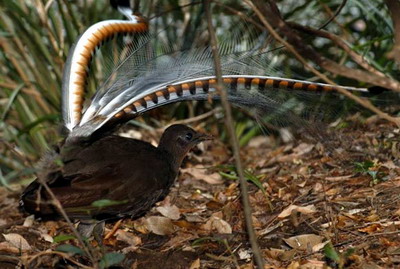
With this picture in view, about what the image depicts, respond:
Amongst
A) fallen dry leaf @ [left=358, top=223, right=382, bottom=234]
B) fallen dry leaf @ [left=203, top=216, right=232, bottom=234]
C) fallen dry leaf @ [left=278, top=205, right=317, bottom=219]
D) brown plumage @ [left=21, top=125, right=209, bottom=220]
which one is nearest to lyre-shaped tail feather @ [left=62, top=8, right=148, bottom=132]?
brown plumage @ [left=21, top=125, right=209, bottom=220]

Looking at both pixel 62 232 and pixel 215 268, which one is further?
pixel 62 232

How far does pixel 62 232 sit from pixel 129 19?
4.77 ft

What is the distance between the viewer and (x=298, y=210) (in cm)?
456

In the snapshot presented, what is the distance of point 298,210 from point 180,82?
1049 millimetres

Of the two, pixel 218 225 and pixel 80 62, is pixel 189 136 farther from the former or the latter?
pixel 80 62

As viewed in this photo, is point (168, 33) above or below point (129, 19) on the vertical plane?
below

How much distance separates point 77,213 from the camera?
4324 millimetres

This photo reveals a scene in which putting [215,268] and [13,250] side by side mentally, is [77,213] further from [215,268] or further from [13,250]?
[215,268]

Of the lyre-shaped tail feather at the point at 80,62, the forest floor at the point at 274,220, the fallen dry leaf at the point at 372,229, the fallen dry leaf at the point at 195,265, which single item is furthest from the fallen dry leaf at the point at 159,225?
the fallen dry leaf at the point at 372,229

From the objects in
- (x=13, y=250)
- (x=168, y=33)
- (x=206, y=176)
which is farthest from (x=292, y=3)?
(x=13, y=250)

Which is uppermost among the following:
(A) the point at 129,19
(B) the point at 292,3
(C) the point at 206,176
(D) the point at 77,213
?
(A) the point at 129,19

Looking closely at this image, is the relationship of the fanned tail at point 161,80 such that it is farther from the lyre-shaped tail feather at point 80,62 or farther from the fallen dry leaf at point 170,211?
the fallen dry leaf at point 170,211

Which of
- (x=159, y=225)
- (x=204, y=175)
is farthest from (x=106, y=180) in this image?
(x=204, y=175)

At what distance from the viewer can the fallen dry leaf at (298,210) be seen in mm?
4551
